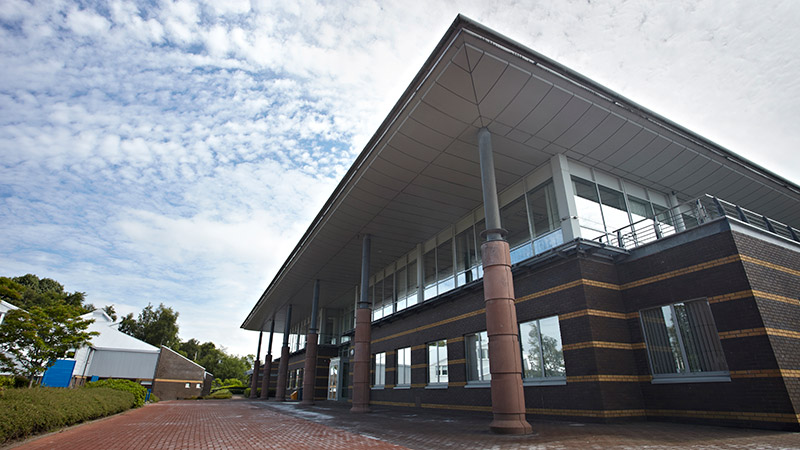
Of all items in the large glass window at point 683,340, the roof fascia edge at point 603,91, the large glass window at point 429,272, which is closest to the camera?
the large glass window at point 683,340

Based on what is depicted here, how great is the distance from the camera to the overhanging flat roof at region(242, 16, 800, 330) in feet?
36.1

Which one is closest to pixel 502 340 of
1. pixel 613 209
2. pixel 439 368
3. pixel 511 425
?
pixel 511 425

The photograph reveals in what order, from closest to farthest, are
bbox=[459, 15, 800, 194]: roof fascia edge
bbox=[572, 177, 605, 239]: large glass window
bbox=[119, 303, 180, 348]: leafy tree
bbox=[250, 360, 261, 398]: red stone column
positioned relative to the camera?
bbox=[459, 15, 800, 194]: roof fascia edge, bbox=[572, 177, 605, 239]: large glass window, bbox=[250, 360, 261, 398]: red stone column, bbox=[119, 303, 180, 348]: leafy tree

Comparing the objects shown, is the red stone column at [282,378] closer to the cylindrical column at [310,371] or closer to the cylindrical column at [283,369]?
the cylindrical column at [283,369]

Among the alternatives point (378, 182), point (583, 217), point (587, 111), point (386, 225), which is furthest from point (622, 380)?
point (386, 225)

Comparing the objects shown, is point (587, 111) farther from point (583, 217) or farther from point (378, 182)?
point (378, 182)

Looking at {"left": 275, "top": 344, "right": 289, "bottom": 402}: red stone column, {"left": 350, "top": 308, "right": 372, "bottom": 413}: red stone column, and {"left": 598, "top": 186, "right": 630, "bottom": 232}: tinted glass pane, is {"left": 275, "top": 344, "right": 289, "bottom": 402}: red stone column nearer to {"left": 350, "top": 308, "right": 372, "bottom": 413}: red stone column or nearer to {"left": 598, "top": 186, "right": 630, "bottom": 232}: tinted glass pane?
{"left": 350, "top": 308, "right": 372, "bottom": 413}: red stone column

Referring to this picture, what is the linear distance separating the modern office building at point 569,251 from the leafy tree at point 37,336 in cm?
1269

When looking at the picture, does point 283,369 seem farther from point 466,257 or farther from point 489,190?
point 489,190

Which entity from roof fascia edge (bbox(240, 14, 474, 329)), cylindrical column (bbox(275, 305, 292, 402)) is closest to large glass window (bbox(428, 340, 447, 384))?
roof fascia edge (bbox(240, 14, 474, 329))

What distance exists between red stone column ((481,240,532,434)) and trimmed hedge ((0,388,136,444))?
1034 cm

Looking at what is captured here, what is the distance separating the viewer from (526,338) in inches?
521

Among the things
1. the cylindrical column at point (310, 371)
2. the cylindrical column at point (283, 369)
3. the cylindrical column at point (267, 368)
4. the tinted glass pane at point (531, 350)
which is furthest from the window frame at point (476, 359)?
the cylindrical column at point (267, 368)

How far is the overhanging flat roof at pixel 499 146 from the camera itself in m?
11.0
